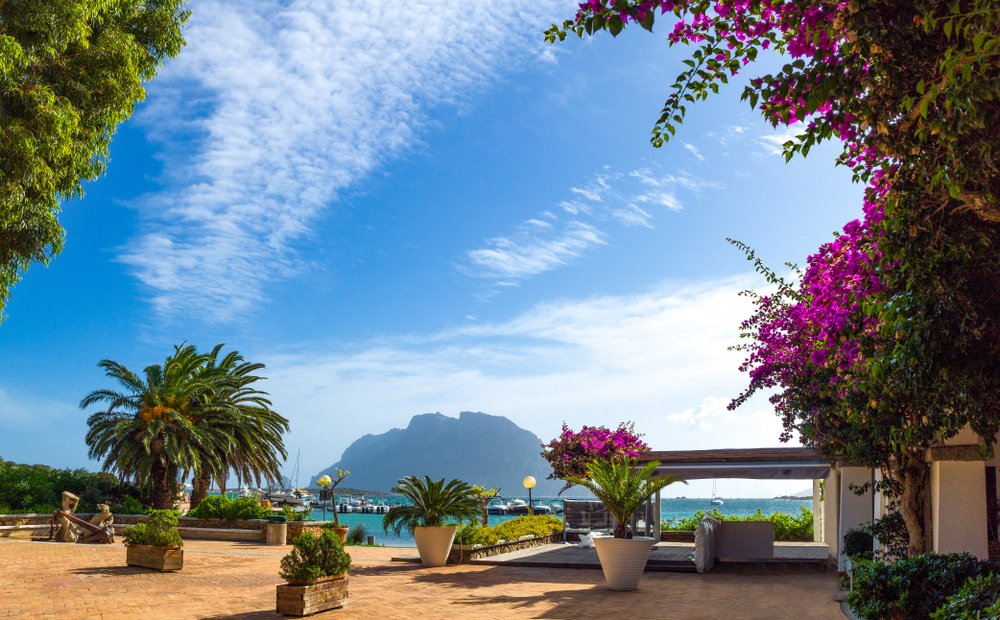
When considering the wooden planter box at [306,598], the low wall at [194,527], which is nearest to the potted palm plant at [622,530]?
the wooden planter box at [306,598]

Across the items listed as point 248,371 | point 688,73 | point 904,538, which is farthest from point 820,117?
point 248,371

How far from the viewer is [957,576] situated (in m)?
7.48

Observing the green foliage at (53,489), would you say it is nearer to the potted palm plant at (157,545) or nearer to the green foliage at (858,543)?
the potted palm plant at (157,545)

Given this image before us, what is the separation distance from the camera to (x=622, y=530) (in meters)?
14.3

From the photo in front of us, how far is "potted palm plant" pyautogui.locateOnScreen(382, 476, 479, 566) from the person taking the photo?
17672mm

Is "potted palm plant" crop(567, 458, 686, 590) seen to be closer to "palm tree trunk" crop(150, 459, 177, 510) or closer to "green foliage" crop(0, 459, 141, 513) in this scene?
"palm tree trunk" crop(150, 459, 177, 510)

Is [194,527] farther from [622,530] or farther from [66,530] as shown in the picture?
[622,530]

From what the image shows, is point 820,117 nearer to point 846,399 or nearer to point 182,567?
→ point 846,399

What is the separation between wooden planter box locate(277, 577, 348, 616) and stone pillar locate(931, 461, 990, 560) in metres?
8.67

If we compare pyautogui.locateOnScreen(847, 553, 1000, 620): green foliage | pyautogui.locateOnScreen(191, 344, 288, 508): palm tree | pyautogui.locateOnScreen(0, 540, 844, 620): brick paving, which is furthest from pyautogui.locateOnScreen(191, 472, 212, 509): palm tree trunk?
pyautogui.locateOnScreen(847, 553, 1000, 620): green foliage

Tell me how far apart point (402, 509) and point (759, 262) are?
32.1ft

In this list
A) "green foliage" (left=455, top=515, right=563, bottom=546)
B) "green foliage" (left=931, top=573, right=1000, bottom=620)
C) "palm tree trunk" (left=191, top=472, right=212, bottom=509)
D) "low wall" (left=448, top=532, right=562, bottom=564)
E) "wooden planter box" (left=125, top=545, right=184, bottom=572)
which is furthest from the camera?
"palm tree trunk" (left=191, top=472, right=212, bottom=509)

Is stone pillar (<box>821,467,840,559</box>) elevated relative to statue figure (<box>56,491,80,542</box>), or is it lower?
elevated

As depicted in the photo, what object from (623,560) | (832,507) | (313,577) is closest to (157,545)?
(313,577)
